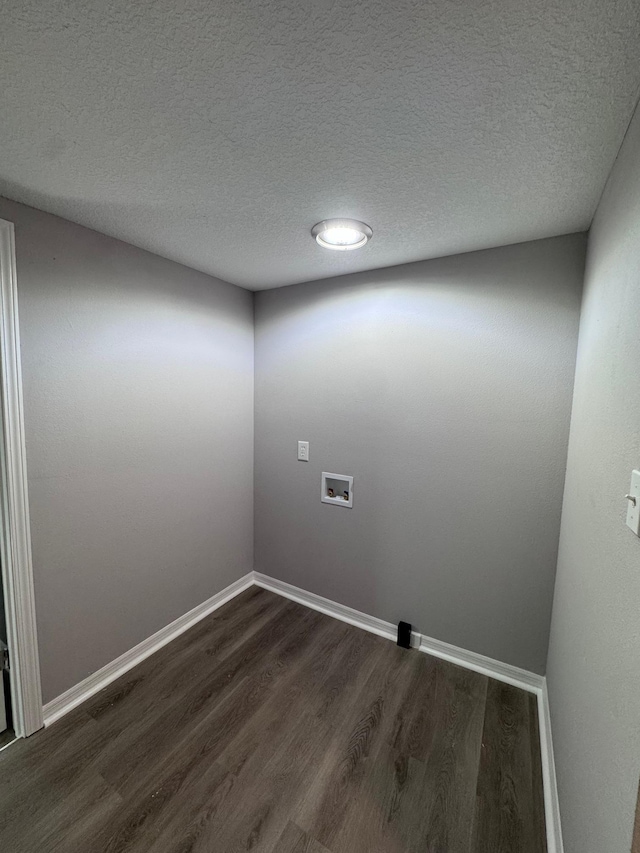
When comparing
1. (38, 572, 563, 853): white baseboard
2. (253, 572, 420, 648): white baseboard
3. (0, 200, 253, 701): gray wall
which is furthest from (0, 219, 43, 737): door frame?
(253, 572, 420, 648): white baseboard

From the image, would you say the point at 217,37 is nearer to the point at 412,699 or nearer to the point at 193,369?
the point at 193,369

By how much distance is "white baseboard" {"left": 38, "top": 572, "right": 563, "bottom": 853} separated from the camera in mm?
1321

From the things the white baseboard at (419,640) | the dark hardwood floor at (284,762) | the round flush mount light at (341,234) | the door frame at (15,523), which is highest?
the round flush mount light at (341,234)

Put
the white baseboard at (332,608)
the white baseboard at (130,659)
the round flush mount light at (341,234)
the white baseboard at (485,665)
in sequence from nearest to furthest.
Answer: the round flush mount light at (341,234)
the white baseboard at (130,659)
the white baseboard at (485,665)
the white baseboard at (332,608)

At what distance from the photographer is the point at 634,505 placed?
2.22 feet

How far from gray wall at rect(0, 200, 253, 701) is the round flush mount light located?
95 centimetres

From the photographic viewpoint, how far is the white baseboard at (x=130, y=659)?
1.58 meters

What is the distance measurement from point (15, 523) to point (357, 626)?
1.96 m

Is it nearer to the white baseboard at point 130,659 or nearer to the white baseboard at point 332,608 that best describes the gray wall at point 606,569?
the white baseboard at point 332,608

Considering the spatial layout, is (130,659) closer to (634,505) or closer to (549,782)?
(549,782)

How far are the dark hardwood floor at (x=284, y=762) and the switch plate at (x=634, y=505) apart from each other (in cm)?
132

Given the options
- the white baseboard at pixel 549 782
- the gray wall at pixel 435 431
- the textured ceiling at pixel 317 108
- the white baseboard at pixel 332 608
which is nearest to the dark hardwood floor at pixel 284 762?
the white baseboard at pixel 549 782

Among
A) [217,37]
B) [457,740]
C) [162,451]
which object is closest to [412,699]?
[457,740]

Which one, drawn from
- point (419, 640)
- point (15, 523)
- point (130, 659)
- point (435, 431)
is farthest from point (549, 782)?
point (15, 523)
